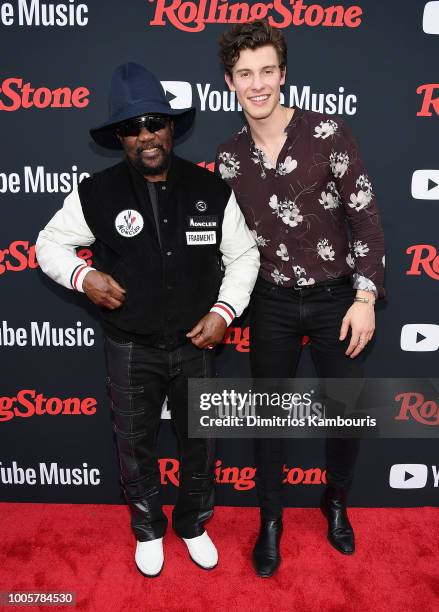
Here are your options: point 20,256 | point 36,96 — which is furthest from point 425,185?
point 20,256

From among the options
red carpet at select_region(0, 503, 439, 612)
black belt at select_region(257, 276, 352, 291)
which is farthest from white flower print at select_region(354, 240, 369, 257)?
red carpet at select_region(0, 503, 439, 612)

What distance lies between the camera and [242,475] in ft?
8.43

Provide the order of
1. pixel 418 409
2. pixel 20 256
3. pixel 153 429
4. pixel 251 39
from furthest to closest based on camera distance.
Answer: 1. pixel 418 409
2. pixel 20 256
3. pixel 153 429
4. pixel 251 39

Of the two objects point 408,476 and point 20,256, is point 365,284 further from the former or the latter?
point 20,256

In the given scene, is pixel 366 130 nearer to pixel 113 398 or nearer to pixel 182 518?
pixel 113 398

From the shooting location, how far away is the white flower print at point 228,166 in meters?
1.97

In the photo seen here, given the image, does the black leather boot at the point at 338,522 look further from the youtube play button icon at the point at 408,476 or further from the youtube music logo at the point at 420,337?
the youtube music logo at the point at 420,337

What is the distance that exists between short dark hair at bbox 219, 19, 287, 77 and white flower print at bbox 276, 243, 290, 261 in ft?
1.98

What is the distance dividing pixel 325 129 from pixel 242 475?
1.59 metres

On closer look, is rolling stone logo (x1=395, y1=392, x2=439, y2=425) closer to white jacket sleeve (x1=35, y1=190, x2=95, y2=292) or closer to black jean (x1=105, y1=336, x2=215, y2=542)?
black jean (x1=105, y1=336, x2=215, y2=542)

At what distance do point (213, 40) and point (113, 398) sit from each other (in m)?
1.41

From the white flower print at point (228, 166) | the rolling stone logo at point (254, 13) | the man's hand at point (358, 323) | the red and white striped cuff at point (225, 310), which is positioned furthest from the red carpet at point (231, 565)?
the rolling stone logo at point (254, 13)

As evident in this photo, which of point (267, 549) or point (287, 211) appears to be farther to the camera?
point (267, 549)

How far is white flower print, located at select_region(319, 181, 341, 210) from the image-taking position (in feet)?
6.19
